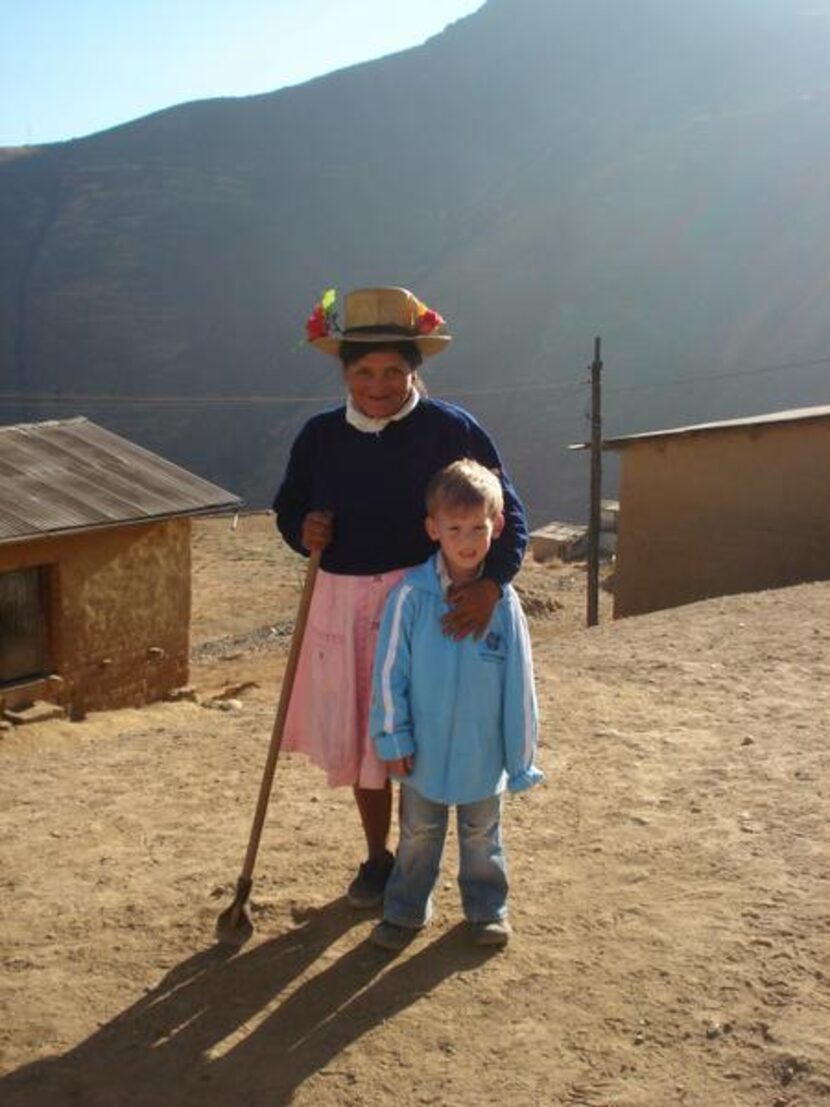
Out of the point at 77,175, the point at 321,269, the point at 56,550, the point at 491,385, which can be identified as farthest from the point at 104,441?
the point at 77,175

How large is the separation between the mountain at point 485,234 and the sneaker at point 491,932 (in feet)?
103

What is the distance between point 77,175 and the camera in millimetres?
66625

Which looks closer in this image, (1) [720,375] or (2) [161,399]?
(1) [720,375]

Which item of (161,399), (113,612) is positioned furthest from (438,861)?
(161,399)

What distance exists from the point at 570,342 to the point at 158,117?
129 ft

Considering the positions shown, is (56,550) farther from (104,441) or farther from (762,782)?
(762,782)

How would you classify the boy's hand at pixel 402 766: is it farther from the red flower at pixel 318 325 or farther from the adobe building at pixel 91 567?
the adobe building at pixel 91 567

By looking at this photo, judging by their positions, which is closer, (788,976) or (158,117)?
(788,976)

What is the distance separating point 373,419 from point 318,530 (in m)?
0.35

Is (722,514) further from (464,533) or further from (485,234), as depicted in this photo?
(485,234)

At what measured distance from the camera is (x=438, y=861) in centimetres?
317

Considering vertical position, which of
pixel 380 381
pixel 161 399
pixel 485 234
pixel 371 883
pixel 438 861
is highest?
pixel 485 234

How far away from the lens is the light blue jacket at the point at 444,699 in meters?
2.93

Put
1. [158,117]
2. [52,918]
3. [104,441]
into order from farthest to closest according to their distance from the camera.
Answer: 1. [158,117]
2. [104,441]
3. [52,918]
